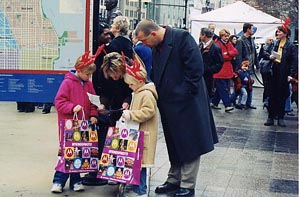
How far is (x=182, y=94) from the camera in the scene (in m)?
6.16

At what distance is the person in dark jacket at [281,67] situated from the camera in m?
11.2

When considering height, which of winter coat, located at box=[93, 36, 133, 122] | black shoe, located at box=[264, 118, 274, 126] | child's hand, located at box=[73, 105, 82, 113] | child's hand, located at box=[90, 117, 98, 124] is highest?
winter coat, located at box=[93, 36, 133, 122]

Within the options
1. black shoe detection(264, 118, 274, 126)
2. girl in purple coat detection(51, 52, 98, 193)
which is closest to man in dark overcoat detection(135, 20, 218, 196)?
girl in purple coat detection(51, 52, 98, 193)

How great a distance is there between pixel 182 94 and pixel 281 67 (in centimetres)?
558

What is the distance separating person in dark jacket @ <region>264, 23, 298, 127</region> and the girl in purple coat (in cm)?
560

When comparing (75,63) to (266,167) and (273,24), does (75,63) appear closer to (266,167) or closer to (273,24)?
(266,167)

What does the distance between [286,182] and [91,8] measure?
10.0 feet

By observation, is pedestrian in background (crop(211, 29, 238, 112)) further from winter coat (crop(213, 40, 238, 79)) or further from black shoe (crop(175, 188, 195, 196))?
black shoe (crop(175, 188, 195, 196))

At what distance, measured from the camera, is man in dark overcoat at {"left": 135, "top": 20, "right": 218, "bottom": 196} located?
6.12 m

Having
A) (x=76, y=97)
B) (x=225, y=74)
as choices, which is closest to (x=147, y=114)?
(x=76, y=97)

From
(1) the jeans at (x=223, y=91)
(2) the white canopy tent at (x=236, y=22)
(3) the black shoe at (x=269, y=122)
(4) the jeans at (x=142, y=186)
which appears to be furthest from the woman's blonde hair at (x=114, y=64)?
(2) the white canopy tent at (x=236, y=22)

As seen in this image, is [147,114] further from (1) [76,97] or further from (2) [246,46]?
(2) [246,46]

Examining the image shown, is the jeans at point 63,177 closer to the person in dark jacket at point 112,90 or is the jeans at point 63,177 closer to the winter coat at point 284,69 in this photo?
the person in dark jacket at point 112,90

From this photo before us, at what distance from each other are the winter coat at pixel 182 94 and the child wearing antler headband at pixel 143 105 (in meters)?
0.20
